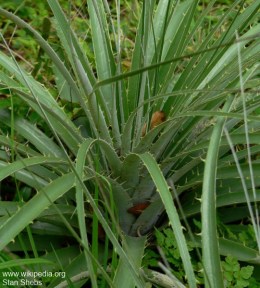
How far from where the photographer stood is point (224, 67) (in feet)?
4.47

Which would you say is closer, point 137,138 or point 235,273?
point 235,273

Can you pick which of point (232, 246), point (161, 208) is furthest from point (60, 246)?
point (232, 246)

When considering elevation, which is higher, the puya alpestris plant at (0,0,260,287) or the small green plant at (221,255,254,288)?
the puya alpestris plant at (0,0,260,287)

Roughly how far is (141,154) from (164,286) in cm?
27

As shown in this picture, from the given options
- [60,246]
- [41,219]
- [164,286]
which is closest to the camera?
[164,286]

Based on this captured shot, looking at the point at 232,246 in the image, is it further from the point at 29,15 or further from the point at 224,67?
the point at 29,15

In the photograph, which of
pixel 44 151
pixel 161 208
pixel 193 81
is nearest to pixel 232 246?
pixel 161 208

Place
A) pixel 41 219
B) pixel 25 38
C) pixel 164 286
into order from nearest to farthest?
pixel 164 286 < pixel 41 219 < pixel 25 38

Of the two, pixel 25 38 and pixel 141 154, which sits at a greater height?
pixel 25 38

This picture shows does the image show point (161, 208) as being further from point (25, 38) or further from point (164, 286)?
point (25, 38)

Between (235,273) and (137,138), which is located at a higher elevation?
(137,138)

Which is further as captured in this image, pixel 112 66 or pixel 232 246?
pixel 112 66

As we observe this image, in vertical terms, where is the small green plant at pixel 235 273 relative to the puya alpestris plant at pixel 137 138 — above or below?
below

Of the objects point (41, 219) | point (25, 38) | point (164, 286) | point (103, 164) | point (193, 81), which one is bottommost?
point (164, 286)
